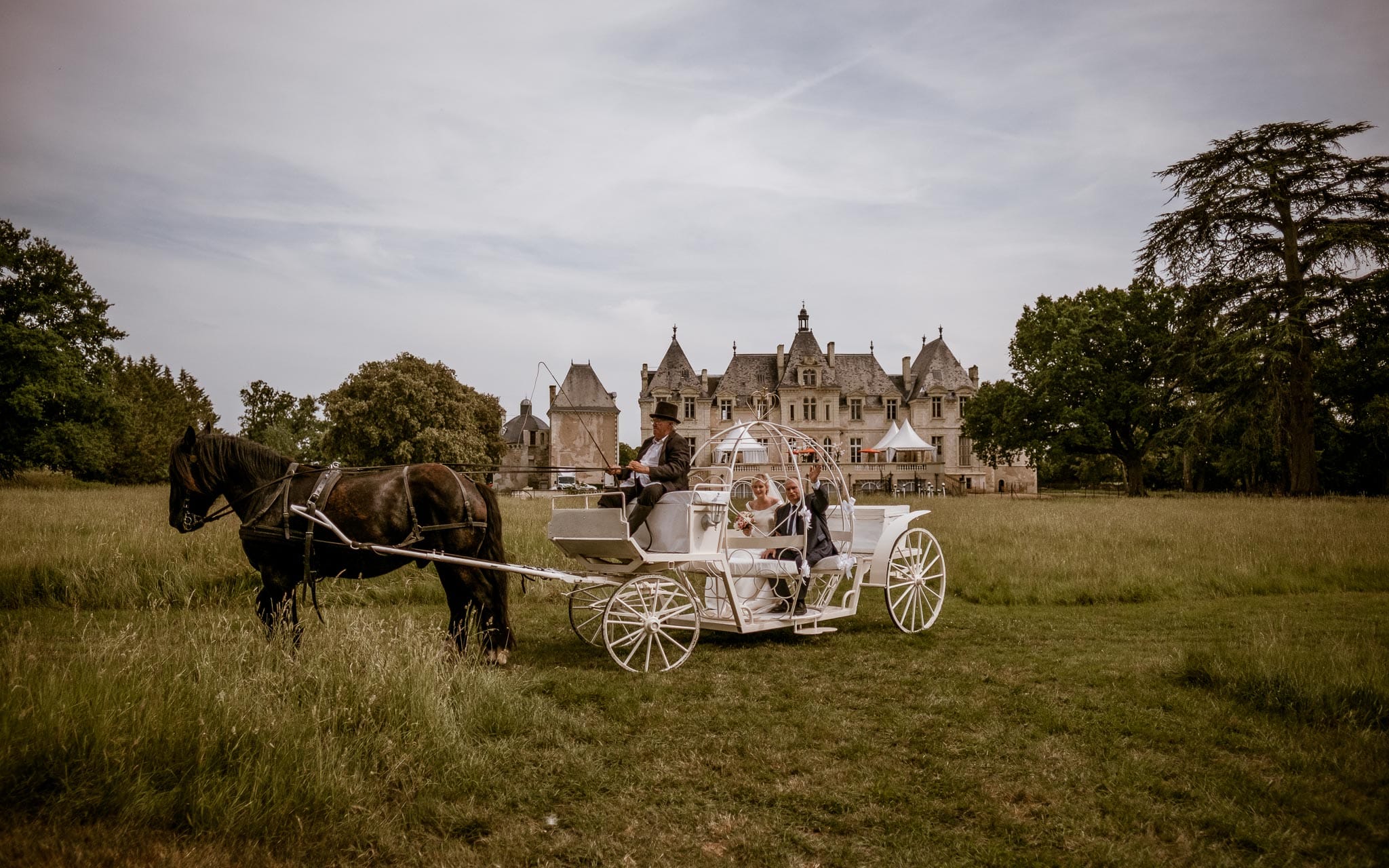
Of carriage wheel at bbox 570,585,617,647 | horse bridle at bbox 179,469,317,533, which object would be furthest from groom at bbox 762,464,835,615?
horse bridle at bbox 179,469,317,533

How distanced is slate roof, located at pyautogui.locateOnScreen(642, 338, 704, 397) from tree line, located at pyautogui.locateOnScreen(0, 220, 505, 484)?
42.5 feet

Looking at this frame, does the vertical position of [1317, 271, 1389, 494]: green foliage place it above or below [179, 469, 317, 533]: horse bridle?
above

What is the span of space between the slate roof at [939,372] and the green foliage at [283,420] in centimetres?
4669

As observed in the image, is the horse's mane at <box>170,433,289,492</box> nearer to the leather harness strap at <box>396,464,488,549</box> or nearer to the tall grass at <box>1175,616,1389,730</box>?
the leather harness strap at <box>396,464,488,549</box>

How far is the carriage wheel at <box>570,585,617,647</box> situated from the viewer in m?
7.59

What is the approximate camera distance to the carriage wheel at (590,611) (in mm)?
7590

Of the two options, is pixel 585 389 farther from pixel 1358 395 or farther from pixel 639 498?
pixel 639 498

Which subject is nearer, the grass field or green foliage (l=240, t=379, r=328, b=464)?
the grass field

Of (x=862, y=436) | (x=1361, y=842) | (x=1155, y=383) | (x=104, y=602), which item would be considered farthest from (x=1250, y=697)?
(x=862, y=436)

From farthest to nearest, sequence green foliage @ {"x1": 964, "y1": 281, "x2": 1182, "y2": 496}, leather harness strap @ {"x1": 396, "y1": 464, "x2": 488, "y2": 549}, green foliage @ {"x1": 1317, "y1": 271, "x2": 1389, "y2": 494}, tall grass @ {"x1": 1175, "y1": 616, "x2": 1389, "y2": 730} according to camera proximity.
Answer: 1. green foliage @ {"x1": 964, "y1": 281, "x2": 1182, "y2": 496}
2. green foliage @ {"x1": 1317, "y1": 271, "x2": 1389, "y2": 494}
3. leather harness strap @ {"x1": 396, "y1": 464, "x2": 488, "y2": 549}
4. tall grass @ {"x1": 1175, "y1": 616, "x2": 1389, "y2": 730}

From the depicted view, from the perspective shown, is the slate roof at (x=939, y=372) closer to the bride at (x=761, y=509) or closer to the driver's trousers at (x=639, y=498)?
the bride at (x=761, y=509)

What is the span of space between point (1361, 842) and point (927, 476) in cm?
5406

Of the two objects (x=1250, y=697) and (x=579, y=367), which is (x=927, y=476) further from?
(x=1250, y=697)

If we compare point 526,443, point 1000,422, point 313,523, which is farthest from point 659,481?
point 526,443
